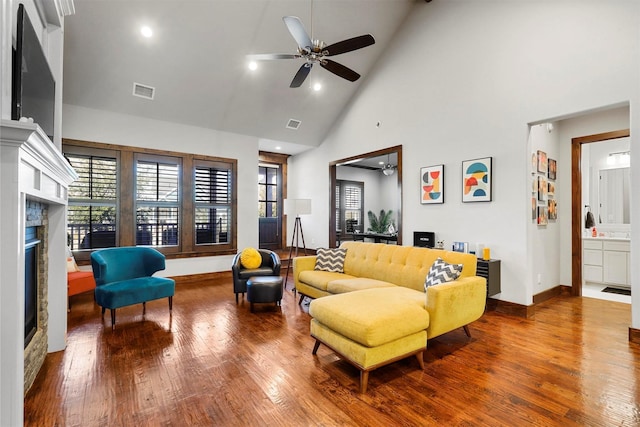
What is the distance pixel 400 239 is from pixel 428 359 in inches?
111

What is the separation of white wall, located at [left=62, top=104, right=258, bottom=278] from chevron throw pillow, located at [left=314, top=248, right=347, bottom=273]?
2.54 m

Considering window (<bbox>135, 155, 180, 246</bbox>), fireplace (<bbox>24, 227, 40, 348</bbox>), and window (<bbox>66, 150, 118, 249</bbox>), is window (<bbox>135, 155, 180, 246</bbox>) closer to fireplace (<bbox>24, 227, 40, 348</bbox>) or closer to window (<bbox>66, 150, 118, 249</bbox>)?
window (<bbox>66, 150, 118, 249</bbox>)

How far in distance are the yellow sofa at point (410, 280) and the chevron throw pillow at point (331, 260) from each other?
7 centimetres

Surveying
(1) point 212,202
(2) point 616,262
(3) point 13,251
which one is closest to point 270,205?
(1) point 212,202

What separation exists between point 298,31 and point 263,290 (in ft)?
9.79

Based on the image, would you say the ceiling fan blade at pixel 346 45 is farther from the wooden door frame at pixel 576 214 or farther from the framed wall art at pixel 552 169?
the wooden door frame at pixel 576 214

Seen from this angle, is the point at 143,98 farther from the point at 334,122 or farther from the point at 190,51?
the point at 334,122

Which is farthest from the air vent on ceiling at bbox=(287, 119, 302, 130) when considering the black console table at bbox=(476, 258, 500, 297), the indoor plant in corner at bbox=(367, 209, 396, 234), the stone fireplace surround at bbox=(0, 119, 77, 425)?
the stone fireplace surround at bbox=(0, 119, 77, 425)

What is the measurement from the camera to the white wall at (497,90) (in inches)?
128

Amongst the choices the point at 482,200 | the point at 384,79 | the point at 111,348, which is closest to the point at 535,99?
the point at 482,200

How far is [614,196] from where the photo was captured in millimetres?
5566

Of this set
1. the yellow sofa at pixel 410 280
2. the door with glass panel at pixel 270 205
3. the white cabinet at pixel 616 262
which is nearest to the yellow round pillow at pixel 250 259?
the yellow sofa at pixel 410 280

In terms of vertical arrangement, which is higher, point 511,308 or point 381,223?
point 381,223

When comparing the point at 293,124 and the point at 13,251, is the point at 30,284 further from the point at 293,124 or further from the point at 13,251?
the point at 293,124
